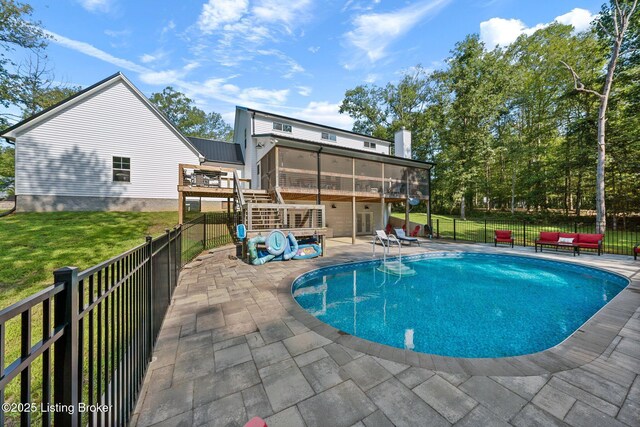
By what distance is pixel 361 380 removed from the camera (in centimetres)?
262

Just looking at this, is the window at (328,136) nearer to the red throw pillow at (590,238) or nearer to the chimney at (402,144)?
the chimney at (402,144)

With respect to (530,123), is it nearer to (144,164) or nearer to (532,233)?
(532,233)

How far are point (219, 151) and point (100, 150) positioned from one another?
8.02 metres

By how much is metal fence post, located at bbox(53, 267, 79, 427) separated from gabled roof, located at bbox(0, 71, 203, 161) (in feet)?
56.5

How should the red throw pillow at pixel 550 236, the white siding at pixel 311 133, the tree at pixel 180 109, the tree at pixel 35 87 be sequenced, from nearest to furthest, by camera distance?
1. the red throw pillow at pixel 550 236
2. the white siding at pixel 311 133
3. the tree at pixel 35 87
4. the tree at pixel 180 109

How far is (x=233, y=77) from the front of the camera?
1675 cm

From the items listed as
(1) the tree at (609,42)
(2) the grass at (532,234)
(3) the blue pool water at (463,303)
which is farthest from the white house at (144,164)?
(1) the tree at (609,42)

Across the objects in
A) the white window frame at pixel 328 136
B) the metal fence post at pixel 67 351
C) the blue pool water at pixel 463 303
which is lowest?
the blue pool water at pixel 463 303

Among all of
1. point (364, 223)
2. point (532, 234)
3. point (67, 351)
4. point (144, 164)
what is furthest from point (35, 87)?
point (532, 234)

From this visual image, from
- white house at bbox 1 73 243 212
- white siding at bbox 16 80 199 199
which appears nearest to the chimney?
white house at bbox 1 73 243 212

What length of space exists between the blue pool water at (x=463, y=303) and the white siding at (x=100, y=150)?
13631 millimetres

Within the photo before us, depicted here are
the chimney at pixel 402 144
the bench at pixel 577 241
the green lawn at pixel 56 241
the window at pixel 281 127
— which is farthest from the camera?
the chimney at pixel 402 144

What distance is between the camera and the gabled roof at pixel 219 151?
760 inches

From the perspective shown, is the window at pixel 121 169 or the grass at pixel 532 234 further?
the window at pixel 121 169
